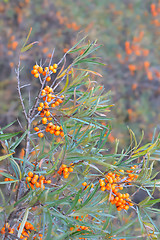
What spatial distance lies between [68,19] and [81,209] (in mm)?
2015

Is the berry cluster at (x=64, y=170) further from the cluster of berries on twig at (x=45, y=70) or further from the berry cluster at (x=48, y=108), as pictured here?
the cluster of berries on twig at (x=45, y=70)

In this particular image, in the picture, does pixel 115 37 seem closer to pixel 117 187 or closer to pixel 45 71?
pixel 45 71

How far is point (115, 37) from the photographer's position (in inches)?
93.4

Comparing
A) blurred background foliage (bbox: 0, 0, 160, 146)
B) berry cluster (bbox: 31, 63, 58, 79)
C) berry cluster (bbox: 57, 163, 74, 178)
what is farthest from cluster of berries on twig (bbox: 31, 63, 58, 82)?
blurred background foliage (bbox: 0, 0, 160, 146)

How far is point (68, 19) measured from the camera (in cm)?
223

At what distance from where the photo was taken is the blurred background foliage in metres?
2.05

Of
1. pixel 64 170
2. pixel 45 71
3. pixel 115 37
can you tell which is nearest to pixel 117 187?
pixel 64 170

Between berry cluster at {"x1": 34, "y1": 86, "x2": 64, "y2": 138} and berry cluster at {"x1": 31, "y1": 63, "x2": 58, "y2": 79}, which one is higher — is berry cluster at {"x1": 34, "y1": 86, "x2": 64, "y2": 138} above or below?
below

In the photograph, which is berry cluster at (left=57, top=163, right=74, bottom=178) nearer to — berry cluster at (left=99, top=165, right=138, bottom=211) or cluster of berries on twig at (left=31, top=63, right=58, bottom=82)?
berry cluster at (left=99, top=165, right=138, bottom=211)

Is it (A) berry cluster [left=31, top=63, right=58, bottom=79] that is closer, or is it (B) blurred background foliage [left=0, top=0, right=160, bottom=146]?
(A) berry cluster [left=31, top=63, right=58, bottom=79]

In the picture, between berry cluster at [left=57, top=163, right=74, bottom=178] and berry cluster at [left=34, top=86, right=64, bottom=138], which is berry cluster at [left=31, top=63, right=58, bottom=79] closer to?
berry cluster at [left=34, top=86, right=64, bottom=138]

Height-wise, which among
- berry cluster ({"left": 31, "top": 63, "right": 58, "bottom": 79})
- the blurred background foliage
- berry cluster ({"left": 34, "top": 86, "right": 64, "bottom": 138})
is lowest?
the blurred background foliage


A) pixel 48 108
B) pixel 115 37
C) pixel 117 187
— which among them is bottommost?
pixel 115 37

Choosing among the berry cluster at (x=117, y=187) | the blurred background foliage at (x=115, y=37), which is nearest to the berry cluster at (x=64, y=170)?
the berry cluster at (x=117, y=187)
